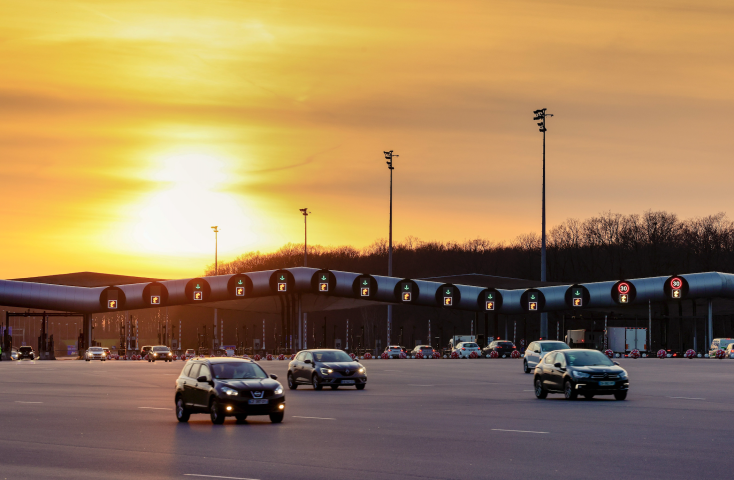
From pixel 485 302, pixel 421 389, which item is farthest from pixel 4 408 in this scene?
pixel 485 302

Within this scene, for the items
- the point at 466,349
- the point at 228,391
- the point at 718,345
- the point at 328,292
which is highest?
the point at 328,292

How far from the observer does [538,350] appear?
154 feet

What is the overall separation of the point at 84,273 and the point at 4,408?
284ft

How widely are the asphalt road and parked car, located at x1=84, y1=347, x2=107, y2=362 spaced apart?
55.5m

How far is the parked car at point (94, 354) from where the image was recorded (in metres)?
85.1

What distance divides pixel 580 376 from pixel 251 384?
11.6 m

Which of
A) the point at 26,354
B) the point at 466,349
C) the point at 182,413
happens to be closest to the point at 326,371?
the point at 182,413

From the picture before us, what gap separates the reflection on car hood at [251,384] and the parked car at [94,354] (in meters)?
67.6

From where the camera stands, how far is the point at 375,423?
69.2 ft

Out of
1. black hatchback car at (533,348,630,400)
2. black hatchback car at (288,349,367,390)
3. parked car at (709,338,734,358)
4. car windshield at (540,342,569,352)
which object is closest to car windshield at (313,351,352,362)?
black hatchback car at (288,349,367,390)

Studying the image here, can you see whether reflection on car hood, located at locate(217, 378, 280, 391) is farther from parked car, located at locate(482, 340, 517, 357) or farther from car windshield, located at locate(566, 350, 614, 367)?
parked car, located at locate(482, 340, 517, 357)

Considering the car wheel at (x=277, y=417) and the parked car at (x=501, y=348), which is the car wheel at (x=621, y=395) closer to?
the car wheel at (x=277, y=417)

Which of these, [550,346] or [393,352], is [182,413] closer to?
[550,346]

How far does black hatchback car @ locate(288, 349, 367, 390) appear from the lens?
35406 mm
